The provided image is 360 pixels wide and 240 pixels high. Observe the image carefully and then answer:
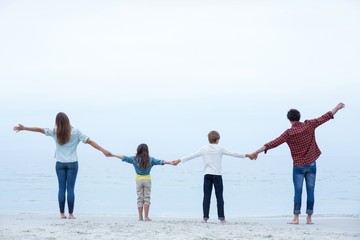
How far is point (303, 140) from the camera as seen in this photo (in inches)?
401

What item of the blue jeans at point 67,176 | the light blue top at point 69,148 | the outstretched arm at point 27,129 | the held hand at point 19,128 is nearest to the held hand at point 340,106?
the light blue top at point 69,148

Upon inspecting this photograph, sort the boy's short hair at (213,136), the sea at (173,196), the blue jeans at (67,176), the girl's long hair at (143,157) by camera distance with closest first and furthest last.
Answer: the blue jeans at (67,176) < the boy's short hair at (213,136) < the girl's long hair at (143,157) < the sea at (173,196)

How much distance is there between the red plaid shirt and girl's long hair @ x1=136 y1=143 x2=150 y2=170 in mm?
2403

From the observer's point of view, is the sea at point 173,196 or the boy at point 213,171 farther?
the sea at point 173,196

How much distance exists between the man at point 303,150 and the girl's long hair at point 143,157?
7.88ft

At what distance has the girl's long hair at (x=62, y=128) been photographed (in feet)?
33.7

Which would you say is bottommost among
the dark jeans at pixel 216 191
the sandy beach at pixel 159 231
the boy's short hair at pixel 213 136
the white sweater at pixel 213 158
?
the sandy beach at pixel 159 231

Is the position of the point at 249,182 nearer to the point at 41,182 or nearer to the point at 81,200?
the point at 41,182

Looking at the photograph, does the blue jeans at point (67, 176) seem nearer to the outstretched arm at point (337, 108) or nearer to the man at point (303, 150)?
the man at point (303, 150)

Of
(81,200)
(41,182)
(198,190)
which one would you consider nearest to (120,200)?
(81,200)

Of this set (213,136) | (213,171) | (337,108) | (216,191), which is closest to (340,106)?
(337,108)

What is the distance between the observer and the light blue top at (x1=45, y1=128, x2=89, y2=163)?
10.3 m

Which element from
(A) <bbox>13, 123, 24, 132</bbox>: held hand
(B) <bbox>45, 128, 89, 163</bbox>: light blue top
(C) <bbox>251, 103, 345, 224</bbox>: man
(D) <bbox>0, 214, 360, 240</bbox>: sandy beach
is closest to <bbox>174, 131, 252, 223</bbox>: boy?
(D) <bbox>0, 214, 360, 240</bbox>: sandy beach

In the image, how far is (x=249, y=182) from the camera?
3788 cm
